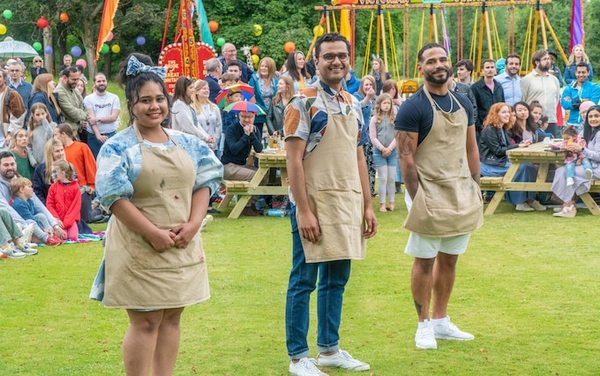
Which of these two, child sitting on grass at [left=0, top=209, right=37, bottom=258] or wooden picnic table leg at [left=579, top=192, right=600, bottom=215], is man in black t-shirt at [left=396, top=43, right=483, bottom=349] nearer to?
child sitting on grass at [left=0, top=209, right=37, bottom=258]

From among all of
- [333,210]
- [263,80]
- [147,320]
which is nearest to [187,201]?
[147,320]

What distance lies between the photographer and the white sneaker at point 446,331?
6832mm

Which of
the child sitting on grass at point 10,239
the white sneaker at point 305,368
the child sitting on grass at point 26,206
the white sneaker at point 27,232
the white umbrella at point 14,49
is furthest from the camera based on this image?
the white umbrella at point 14,49

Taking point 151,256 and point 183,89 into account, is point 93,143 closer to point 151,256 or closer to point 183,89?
point 183,89

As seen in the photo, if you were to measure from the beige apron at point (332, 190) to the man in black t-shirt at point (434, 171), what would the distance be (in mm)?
638

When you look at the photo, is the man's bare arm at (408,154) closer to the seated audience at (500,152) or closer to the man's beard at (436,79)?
the man's beard at (436,79)

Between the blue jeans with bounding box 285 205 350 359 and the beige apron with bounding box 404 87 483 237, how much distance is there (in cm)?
71

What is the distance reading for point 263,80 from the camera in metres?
15.2

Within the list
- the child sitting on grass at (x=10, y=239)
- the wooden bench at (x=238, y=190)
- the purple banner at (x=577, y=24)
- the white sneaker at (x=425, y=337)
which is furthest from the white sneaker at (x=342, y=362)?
the purple banner at (x=577, y=24)

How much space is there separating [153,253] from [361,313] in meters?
3.10

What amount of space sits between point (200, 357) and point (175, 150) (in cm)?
198

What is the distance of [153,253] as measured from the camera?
4852mm

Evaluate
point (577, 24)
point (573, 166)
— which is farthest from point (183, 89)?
point (577, 24)

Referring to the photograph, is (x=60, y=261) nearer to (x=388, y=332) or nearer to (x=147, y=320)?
(x=388, y=332)
